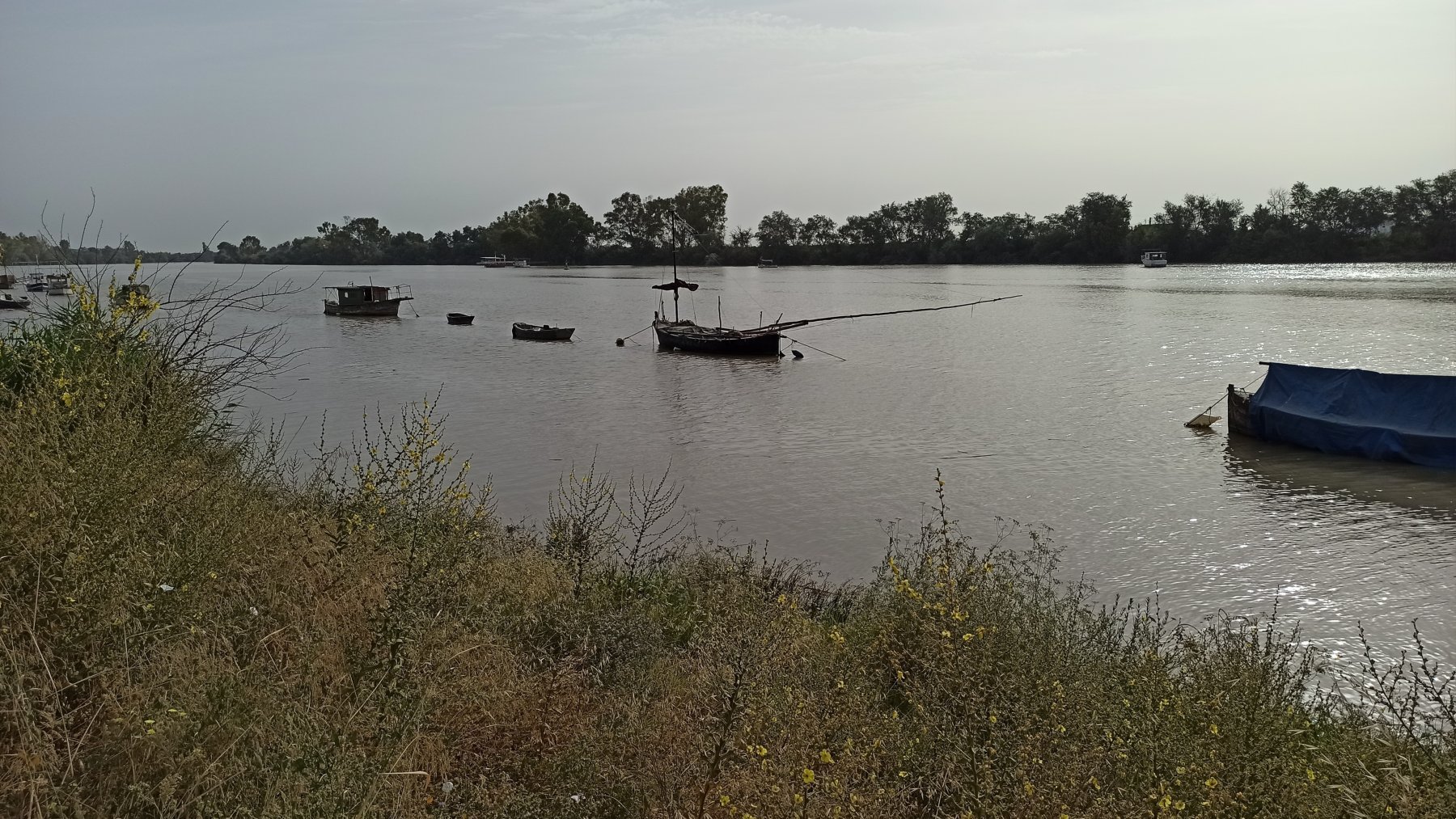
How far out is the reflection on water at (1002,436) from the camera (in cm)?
1304

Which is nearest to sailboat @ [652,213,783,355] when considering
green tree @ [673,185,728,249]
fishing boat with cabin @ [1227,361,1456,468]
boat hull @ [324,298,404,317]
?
fishing boat with cabin @ [1227,361,1456,468]

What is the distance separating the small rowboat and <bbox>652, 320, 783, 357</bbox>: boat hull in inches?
222

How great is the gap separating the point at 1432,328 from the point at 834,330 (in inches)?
1111

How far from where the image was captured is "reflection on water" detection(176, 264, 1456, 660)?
1304 cm

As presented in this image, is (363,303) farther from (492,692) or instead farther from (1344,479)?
(492,692)

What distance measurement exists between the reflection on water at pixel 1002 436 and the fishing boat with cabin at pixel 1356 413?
1.55ft

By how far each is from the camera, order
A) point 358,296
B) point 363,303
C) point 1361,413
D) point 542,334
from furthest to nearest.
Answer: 1. point 363,303
2. point 358,296
3. point 542,334
4. point 1361,413

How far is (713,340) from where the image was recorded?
41.4m

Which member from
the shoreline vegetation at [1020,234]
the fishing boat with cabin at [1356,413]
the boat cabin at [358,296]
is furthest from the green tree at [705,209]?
the fishing boat with cabin at [1356,413]

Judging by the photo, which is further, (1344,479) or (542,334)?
(542,334)

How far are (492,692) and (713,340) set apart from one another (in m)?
36.3

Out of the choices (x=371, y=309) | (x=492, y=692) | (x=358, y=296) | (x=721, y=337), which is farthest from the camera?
(x=358, y=296)

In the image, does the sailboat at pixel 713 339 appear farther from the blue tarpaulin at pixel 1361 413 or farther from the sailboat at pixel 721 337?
the blue tarpaulin at pixel 1361 413

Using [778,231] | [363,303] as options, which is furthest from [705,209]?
[363,303]
